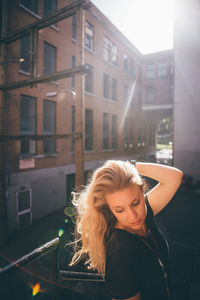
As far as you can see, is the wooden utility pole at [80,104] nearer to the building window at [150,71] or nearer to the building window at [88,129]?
the building window at [88,129]

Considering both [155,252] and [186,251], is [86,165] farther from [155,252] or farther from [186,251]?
[155,252]

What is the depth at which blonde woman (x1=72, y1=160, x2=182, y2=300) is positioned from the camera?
3.84 ft

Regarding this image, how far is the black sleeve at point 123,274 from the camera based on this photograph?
114cm

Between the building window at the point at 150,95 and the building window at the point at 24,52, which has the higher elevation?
the building window at the point at 150,95

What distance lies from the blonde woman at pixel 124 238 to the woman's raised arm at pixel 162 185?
197 millimetres

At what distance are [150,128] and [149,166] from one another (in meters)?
27.3

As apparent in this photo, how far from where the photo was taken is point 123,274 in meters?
1.15

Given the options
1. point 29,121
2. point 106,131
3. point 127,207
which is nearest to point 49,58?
point 29,121

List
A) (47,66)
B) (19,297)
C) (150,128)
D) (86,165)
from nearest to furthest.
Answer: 1. (19,297)
2. (47,66)
3. (86,165)
4. (150,128)

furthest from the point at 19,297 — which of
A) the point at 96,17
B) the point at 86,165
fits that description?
the point at 96,17

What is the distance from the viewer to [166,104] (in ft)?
85.8

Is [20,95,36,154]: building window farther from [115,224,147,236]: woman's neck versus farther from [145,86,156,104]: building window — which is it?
[145,86,156,104]: building window

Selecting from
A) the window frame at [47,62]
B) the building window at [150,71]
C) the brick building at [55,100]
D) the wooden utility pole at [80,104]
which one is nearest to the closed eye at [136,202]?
the wooden utility pole at [80,104]

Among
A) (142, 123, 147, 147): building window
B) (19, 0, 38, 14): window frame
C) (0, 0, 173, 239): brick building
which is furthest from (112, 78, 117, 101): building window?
(19, 0, 38, 14): window frame
